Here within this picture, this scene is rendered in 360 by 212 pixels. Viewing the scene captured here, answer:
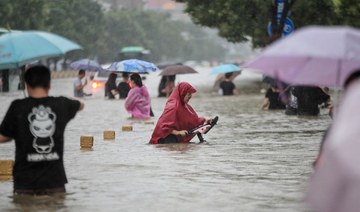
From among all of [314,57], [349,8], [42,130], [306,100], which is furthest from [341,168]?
[349,8]

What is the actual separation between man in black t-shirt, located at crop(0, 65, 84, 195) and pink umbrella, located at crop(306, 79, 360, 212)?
12.3ft

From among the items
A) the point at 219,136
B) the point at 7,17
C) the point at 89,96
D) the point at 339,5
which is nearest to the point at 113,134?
the point at 219,136

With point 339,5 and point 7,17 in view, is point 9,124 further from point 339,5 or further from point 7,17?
point 7,17

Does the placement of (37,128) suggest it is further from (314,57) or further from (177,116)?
(177,116)

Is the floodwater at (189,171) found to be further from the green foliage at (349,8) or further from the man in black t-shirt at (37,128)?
the green foliage at (349,8)

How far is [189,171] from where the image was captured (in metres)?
12.1

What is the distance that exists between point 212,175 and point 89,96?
2734cm

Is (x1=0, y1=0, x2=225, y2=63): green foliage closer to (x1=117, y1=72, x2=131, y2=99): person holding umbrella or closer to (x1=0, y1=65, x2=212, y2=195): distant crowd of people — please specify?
(x1=117, y1=72, x2=131, y2=99): person holding umbrella

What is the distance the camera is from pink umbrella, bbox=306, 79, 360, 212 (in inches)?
210

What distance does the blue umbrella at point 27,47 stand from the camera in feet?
30.2

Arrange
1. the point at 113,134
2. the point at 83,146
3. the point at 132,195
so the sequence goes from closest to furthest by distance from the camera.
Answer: the point at 132,195
the point at 83,146
the point at 113,134

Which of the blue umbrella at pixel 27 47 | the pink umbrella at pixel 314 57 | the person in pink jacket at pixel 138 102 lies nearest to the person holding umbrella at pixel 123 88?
the person in pink jacket at pixel 138 102

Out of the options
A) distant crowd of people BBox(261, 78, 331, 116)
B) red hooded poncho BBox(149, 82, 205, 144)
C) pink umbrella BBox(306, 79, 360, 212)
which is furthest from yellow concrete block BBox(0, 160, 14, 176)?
distant crowd of people BBox(261, 78, 331, 116)

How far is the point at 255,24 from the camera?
40.7 meters
